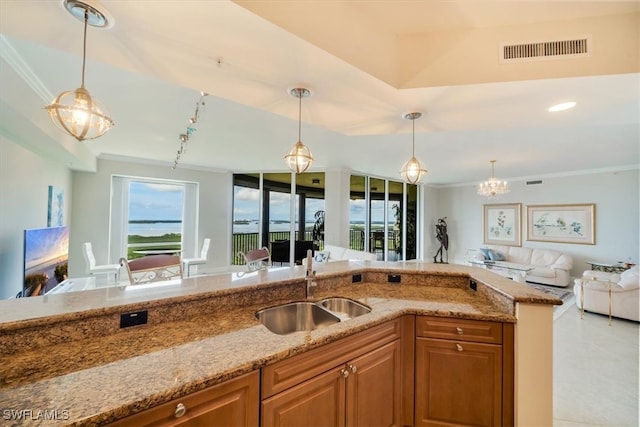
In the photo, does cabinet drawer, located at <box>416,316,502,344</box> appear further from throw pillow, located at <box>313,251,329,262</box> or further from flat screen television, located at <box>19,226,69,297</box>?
flat screen television, located at <box>19,226,69,297</box>

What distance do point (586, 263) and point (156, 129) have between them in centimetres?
865

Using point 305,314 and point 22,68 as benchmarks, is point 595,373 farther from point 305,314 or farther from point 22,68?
point 22,68

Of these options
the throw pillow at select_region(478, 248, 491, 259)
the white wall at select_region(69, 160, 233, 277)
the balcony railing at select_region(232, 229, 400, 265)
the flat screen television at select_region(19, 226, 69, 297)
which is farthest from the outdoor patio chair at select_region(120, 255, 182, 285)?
the throw pillow at select_region(478, 248, 491, 259)

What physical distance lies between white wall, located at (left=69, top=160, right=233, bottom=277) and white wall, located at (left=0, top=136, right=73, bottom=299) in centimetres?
136

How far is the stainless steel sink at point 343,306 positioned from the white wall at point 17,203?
131 inches

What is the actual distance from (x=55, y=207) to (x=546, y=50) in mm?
5973

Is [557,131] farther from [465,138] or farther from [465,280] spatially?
[465,280]

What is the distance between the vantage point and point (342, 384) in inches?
53.6

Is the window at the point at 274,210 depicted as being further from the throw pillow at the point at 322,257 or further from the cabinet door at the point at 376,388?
the cabinet door at the point at 376,388

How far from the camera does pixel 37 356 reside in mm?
1054

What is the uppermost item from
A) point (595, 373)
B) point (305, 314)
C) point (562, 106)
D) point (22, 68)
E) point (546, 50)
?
point (22, 68)

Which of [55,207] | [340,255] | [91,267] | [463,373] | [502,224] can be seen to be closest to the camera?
[463,373]

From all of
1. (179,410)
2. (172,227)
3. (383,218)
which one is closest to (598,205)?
(383,218)

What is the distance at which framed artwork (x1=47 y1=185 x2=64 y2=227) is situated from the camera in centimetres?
378
